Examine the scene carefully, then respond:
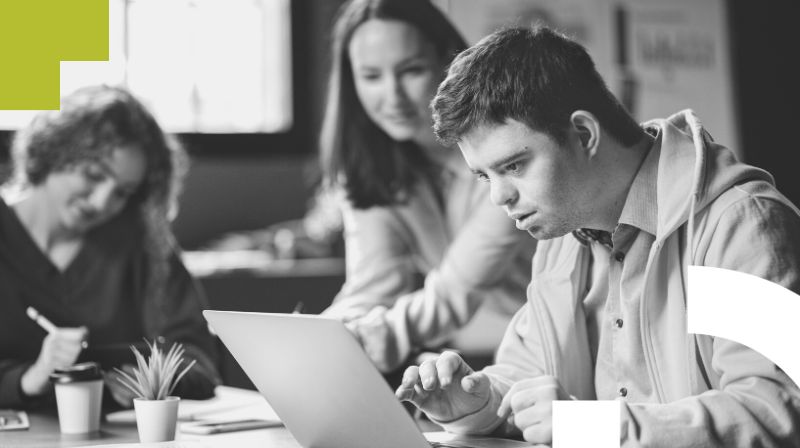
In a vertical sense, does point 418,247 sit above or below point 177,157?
below

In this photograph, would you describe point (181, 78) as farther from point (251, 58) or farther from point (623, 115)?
point (623, 115)

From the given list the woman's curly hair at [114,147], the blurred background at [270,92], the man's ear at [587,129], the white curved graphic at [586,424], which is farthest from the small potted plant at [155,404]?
the blurred background at [270,92]

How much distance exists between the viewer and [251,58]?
167 inches

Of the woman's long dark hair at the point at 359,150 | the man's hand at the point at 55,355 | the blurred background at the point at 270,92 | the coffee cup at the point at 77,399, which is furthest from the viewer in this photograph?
the blurred background at the point at 270,92

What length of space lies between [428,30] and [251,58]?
2.05 meters

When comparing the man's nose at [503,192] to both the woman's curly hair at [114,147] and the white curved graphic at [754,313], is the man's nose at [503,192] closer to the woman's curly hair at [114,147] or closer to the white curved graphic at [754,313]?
the white curved graphic at [754,313]

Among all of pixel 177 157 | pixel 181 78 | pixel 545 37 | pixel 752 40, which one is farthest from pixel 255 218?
pixel 545 37

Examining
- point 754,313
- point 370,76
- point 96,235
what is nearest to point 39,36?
point 96,235

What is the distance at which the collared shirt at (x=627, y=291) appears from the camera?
4.85 ft

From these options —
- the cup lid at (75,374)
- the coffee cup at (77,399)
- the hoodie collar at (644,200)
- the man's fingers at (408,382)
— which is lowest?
the coffee cup at (77,399)

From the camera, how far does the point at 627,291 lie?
1512 millimetres

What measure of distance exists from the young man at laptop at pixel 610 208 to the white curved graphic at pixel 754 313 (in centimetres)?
2

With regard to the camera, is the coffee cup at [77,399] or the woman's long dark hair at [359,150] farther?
the woman's long dark hair at [359,150]

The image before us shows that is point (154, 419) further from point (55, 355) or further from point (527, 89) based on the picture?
point (527, 89)
